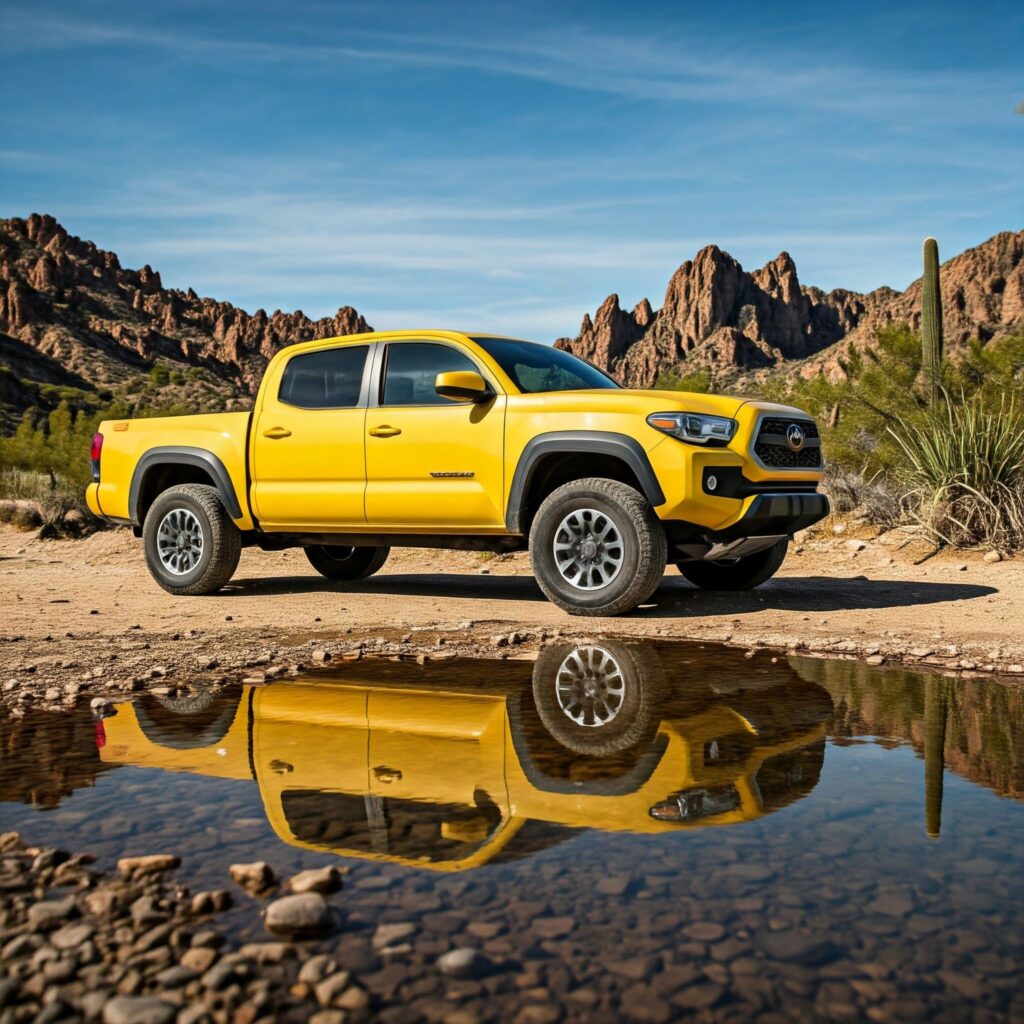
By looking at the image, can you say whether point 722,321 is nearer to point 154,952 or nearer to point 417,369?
point 417,369

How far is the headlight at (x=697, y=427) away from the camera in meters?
6.97

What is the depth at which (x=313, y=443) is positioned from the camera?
8445mm

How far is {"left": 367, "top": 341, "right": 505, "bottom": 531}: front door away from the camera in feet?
25.1

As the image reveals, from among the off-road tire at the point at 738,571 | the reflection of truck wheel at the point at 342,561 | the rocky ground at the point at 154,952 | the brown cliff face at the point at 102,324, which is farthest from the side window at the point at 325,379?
the brown cliff face at the point at 102,324

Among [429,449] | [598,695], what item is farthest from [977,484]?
[598,695]

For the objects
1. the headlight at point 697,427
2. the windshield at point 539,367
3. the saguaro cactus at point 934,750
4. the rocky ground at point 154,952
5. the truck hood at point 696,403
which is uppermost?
the windshield at point 539,367

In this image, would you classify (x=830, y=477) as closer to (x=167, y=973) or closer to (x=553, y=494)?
(x=553, y=494)

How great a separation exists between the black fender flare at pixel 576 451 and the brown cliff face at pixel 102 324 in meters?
59.8

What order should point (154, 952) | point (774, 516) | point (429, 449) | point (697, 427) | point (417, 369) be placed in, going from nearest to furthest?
point (154, 952) < point (697, 427) < point (774, 516) < point (429, 449) < point (417, 369)

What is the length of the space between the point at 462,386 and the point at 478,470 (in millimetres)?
659

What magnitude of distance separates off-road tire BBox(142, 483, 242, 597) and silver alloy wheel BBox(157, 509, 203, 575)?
0.04 m

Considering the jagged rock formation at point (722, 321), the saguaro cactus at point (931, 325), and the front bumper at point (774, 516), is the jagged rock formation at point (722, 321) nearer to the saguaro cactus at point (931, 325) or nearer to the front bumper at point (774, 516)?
the saguaro cactus at point (931, 325)

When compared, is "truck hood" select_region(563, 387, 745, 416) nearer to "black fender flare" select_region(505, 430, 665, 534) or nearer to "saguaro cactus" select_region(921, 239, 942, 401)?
"black fender flare" select_region(505, 430, 665, 534)

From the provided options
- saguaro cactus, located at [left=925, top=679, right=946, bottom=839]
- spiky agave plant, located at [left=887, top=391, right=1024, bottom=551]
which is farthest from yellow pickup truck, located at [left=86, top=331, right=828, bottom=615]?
spiky agave plant, located at [left=887, top=391, right=1024, bottom=551]
